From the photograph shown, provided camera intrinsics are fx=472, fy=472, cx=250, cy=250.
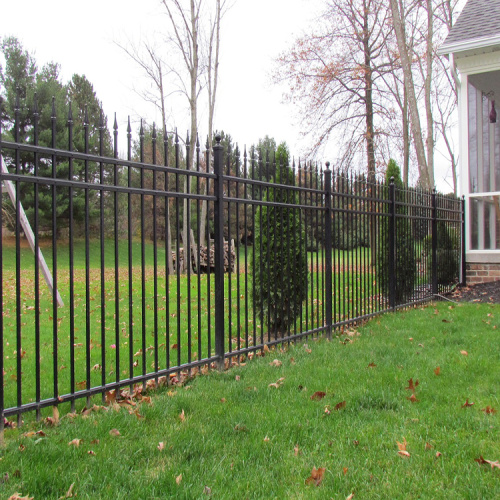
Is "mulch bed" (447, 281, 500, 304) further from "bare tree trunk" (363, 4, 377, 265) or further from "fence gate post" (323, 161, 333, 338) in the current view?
"bare tree trunk" (363, 4, 377, 265)

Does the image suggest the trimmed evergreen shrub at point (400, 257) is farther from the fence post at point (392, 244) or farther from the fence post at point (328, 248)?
the fence post at point (328, 248)

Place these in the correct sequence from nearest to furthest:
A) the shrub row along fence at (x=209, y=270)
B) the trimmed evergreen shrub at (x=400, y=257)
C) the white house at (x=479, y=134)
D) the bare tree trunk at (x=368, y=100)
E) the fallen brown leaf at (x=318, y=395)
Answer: the shrub row along fence at (x=209, y=270)
the fallen brown leaf at (x=318, y=395)
the trimmed evergreen shrub at (x=400, y=257)
the white house at (x=479, y=134)
the bare tree trunk at (x=368, y=100)

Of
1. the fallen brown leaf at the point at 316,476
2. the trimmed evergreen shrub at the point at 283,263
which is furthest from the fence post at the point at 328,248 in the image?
the fallen brown leaf at the point at 316,476

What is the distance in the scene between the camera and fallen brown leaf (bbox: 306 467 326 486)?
246cm

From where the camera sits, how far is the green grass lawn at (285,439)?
2404mm

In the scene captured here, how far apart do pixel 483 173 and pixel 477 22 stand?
3399mm

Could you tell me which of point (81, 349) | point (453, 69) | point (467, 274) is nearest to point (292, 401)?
point (81, 349)

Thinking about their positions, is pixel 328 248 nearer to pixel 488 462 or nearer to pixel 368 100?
pixel 488 462

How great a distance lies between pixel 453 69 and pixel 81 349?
9.86 metres

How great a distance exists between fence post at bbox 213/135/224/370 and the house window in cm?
773

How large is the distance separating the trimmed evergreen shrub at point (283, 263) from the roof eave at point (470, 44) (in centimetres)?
628

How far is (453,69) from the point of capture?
35.2 feet

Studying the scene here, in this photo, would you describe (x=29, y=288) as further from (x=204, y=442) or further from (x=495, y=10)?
(x=495, y=10)

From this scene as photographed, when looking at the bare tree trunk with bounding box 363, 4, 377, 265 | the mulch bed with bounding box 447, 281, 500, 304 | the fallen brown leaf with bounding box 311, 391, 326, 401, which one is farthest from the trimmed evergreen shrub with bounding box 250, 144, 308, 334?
the bare tree trunk with bounding box 363, 4, 377, 265
